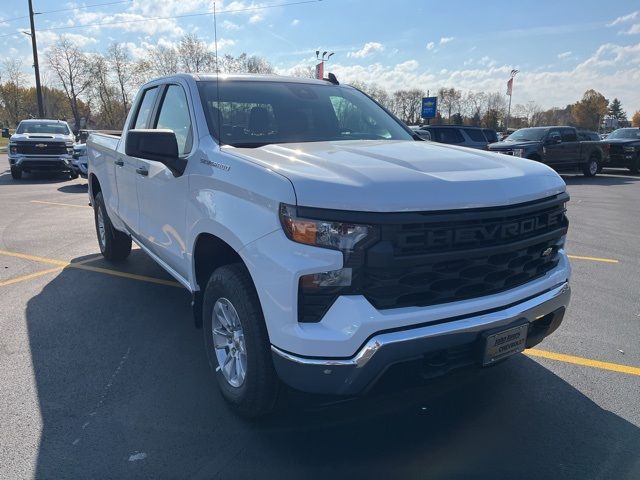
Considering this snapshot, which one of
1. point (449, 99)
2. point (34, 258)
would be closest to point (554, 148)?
point (34, 258)

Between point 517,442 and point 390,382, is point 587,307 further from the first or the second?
point 390,382

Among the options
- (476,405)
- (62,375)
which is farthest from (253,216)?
(62,375)

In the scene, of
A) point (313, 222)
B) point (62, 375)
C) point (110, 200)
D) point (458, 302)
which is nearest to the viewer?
point (313, 222)

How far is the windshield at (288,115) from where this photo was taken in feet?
11.6

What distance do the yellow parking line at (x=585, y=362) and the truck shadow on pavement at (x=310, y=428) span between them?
125 millimetres

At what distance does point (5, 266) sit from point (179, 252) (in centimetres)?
395

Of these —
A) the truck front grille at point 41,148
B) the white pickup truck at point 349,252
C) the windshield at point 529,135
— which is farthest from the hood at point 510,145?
the white pickup truck at point 349,252

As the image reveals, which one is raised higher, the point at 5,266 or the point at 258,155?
the point at 258,155

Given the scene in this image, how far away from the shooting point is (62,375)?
3617mm

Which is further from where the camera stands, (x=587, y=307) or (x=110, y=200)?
(x=110, y=200)

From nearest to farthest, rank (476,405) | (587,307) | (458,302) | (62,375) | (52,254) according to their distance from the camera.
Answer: (458,302) < (476,405) < (62,375) < (587,307) < (52,254)

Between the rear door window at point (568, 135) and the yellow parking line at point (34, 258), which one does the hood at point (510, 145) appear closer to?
the rear door window at point (568, 135)

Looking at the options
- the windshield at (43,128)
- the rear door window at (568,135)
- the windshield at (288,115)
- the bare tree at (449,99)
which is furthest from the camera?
the bare tree at (449,99)

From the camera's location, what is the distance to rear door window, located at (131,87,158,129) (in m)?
4.66
